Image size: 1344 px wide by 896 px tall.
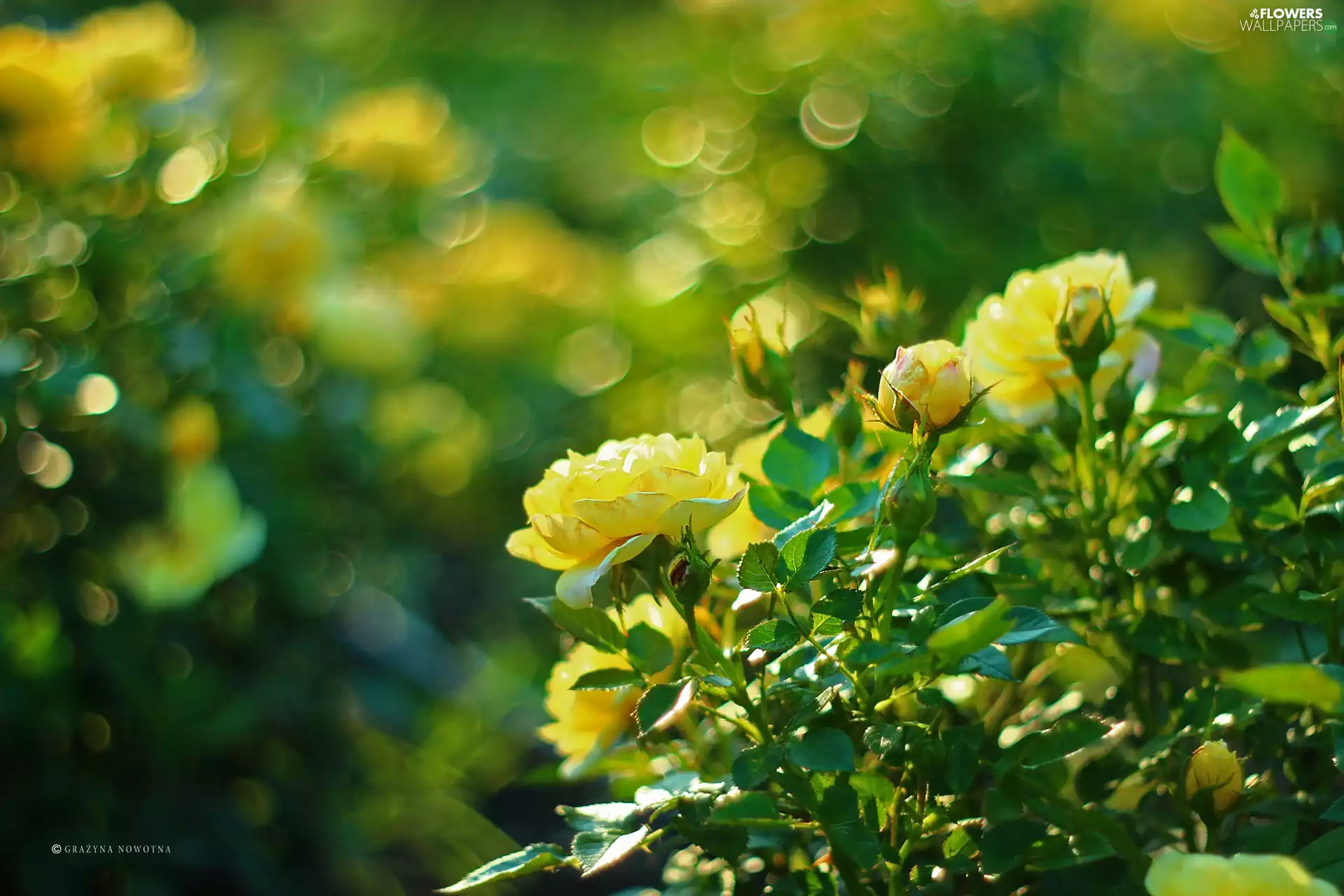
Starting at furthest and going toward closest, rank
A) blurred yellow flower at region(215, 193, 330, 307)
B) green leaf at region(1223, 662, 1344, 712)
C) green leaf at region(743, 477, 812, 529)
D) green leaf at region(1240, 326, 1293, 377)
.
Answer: blurred yellow flower at region(215, 193, 330, 307)
green leaf at region(1240, 326, 1293, 377)
green leaf at region(743, 477, 812, 529)
green leaf at region(1223, 662, 1344, 712)

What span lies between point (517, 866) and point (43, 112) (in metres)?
1.17

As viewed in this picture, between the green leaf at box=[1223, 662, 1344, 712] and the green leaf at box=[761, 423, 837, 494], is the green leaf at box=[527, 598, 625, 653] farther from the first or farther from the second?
the green leaf at box=[1223, 662, 1344, 712]

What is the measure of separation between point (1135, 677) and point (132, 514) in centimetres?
123

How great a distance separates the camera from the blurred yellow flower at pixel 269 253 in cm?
138

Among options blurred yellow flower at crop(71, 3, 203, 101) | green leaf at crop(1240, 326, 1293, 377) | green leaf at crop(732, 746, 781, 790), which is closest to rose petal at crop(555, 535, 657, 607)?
green leaf at crop(732, 746, 781, 790)

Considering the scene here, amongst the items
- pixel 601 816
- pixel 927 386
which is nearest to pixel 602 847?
pixel 601 816

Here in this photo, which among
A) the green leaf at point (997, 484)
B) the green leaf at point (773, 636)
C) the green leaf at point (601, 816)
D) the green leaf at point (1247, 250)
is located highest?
the green leaf at point (1247, 250)

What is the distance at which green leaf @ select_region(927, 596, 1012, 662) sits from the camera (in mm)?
446

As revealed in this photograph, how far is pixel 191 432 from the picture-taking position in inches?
52.5

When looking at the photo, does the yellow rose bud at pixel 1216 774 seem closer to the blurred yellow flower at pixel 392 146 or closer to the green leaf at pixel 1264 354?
the green leaf at pixel 1264 354

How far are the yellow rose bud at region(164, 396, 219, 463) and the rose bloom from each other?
1009mm

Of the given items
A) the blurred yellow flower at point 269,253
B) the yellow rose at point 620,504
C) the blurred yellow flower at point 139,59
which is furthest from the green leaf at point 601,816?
the blurred yellow flower at point 139,59

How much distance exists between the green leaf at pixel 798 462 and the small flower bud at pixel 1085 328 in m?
0.14

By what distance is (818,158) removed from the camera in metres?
1.94
